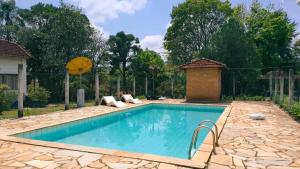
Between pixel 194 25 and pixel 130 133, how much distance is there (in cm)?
2313

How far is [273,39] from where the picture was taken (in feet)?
→ 91.1

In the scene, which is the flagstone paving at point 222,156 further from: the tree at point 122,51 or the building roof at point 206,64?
the tree at point 122,51

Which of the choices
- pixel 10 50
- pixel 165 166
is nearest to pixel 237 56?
pixel 10 50

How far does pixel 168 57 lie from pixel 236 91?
10.6 m

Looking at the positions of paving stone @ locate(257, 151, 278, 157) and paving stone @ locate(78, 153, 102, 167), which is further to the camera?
paving stone @ locate(257, 151, 278, 157)

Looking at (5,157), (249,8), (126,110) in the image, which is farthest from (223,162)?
(249,8)

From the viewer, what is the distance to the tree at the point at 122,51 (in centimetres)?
2549

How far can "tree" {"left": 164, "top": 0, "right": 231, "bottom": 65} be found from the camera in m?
29.8

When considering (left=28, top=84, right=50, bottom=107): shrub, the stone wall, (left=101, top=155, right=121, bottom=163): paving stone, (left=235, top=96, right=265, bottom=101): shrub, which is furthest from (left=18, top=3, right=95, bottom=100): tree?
(left=101, top=155, right=121, bottom=163): paving stone

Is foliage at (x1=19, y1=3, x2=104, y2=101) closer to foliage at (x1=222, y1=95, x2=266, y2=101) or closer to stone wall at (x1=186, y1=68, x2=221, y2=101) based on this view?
stone wall at (x1=186, y1=68, x2=221, y2=101)

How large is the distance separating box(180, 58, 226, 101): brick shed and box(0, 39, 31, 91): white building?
38.7 ft

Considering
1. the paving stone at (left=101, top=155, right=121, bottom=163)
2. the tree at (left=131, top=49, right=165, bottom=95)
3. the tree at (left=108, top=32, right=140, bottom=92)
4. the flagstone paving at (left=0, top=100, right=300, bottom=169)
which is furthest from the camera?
the tree at (left=108, top=32, right=140, bottom=92)

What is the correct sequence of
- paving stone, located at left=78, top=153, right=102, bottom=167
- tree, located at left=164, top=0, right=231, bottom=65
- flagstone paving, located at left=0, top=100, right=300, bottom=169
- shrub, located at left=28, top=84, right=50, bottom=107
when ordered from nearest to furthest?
flagstone paving, located at left=0, top=100, right=300, bottom=169, paving stone, located at left=78, top=153, right=102, bottom=167, shrub, located at left=28, top=84, right=50, bottom=107, tree, located at left=164, top=0, right=231, bottom=65

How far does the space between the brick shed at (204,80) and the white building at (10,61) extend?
38.7ft
